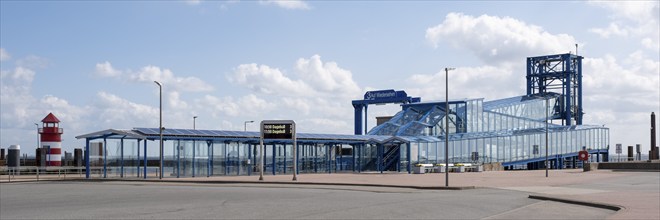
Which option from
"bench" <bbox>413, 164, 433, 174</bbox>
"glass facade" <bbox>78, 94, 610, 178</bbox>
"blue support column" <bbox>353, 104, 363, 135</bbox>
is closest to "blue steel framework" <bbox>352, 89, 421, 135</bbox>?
"blue support column" <bbox>353, 104, 363, 135</bbox>

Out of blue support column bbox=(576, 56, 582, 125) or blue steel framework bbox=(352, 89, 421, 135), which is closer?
blue steel framework bbox=(352, 89, 421, 135)

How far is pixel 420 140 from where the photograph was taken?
244 ft

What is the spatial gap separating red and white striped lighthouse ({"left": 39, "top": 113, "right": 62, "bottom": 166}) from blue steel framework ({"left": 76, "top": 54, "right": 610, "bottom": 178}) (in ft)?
25.3

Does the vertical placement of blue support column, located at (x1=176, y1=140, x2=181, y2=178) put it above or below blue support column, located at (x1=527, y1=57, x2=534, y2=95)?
below

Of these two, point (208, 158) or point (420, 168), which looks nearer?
point (208, 158)

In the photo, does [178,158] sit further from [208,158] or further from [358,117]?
[358,117]

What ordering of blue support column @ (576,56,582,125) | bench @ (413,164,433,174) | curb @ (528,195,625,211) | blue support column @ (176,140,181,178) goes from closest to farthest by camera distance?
curb @ (528,195,625,211), blue support column @ (176,140,181,178), bench @ (413,164,433,174), blue support column @ (576,56,582,125)

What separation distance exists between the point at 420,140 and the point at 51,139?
34.1 m

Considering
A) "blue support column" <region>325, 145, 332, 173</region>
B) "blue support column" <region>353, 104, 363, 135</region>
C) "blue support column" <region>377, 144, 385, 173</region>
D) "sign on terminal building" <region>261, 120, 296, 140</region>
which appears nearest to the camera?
"sign on terminal building" <region>261, 120, 296, 140</region>

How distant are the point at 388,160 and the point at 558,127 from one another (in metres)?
30.1

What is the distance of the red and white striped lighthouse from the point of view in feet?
216

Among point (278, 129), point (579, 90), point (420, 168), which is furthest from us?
point (579, 90)

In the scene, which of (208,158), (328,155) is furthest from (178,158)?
(328,155)

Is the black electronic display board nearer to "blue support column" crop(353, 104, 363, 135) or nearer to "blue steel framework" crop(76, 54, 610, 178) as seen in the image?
"blue steel framework" crop(76, 54, 610, 178)
